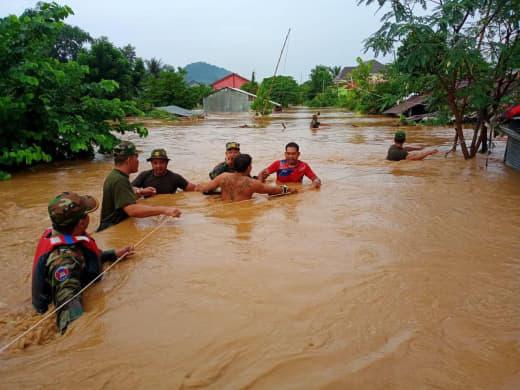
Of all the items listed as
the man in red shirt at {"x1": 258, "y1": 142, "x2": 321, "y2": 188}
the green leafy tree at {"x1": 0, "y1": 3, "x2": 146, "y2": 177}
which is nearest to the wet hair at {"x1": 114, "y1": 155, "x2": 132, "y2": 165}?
the man in red shirt at {"x1": 258, "y1": 142, "x2": 321, "y2": 188}

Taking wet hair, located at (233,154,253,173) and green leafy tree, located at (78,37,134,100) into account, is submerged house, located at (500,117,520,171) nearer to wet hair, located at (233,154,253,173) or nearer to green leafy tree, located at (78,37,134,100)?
wet hair, located at (233,154,253,173)

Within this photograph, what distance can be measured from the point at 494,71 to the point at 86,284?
29.6 feet

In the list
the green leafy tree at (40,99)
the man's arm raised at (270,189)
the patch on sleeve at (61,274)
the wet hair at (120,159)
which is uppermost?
the green leafy tree at (40,99)

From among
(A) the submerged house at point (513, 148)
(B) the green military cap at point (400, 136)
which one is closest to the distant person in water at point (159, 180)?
(B) the green military cap at point (400, 136)

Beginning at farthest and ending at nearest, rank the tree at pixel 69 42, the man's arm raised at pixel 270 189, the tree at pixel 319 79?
the tree at pixel 319 79 < the tree at pixel 69 42 < the man's arm raised at pixel 270 189

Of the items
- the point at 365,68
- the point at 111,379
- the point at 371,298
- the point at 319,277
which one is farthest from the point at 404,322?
the point at 365,68

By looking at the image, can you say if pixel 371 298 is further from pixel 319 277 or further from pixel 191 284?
pixel 191 284

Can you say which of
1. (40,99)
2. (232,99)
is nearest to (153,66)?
(232,99)

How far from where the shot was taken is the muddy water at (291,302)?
1.90m

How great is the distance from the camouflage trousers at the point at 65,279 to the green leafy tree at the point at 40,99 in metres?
6.91

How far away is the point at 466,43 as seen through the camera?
689 cm

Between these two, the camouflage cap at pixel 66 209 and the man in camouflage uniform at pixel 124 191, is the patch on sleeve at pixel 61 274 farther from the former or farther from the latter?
the man in camouflage uniform at pixel 124 191

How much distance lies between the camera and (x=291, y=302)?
2.56m

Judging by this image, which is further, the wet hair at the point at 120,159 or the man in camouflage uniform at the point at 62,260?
the wet hair at the point at 120,159
